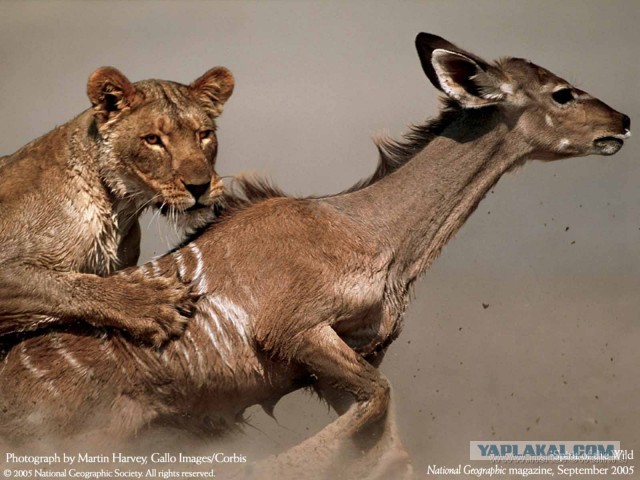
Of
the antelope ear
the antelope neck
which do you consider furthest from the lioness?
the antelope ear

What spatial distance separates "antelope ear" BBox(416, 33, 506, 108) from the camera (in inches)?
484

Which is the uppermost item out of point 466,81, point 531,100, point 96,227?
point 466,81

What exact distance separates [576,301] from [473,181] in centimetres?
571

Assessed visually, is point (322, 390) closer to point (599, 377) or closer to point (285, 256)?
point (285, 256)

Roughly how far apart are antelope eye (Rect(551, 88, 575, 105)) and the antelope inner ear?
1.70 feet

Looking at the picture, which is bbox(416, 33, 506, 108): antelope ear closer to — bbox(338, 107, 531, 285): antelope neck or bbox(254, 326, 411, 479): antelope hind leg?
bbox(338, 107, 531, 285): antelope neck

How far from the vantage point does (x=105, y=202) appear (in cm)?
1167

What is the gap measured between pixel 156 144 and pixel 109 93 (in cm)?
65

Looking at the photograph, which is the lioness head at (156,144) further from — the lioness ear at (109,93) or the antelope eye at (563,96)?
the antelope eye at (563,96)

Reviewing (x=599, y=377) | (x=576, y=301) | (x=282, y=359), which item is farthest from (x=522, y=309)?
(x=282, y=359)

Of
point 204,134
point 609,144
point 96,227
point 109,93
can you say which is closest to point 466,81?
point 609,144

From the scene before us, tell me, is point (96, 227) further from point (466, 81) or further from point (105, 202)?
point (466, 81)

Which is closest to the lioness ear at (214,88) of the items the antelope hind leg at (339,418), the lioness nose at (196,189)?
the lioness nose at (196,189)

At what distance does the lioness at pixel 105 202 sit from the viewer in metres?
11.3
